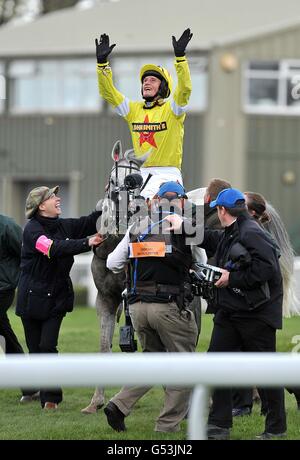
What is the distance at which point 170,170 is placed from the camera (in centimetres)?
771

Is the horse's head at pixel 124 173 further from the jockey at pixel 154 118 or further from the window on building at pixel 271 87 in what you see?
the window on building at pixel 271 87

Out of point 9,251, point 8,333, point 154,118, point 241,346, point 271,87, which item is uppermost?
point 271,87

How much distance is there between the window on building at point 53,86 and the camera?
27812mm

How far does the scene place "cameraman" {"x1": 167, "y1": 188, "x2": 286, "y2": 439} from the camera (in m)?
6.32

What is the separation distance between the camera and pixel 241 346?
6.60 meters

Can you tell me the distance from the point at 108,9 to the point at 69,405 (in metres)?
22.4

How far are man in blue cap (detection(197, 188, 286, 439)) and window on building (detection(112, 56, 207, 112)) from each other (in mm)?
20103

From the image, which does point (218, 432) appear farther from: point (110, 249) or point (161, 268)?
point (110, 249)

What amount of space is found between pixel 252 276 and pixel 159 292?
69cm

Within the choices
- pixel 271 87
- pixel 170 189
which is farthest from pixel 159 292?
pixel 271 87

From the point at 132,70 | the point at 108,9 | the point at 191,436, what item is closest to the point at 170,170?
the point at 191,436

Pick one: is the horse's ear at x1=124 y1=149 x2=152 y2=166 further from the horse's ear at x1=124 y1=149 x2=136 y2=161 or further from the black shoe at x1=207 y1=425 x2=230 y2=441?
the black shoe at x1=207 y1=425 x2=230 y2=441

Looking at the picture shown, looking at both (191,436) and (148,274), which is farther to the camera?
(148,274)

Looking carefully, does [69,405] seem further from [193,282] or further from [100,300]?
[193,282]
